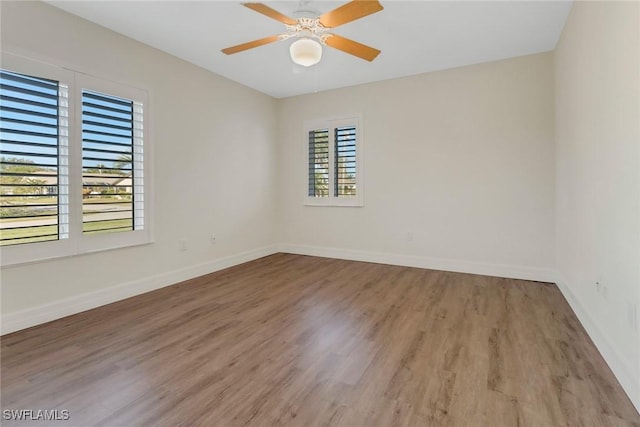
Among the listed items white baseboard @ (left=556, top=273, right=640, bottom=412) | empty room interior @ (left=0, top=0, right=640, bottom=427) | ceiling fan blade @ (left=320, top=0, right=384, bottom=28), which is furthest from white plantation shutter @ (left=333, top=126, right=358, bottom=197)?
white baseboard @ (left=556, top=273, right=640, bottom=412)

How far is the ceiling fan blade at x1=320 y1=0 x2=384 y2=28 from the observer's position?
1971 mm

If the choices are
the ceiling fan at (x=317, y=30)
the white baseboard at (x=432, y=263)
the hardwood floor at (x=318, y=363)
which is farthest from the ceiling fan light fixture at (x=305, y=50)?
the white baseboard at (x=432, y=263)

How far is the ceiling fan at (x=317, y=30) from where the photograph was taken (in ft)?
6.72

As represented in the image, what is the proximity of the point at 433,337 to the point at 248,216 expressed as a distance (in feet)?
10.9

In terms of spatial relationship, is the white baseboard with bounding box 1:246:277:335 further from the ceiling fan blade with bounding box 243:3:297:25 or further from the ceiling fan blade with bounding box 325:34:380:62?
the ceiling fan blade with bounding box 325:34:380:62

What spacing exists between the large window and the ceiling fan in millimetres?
1375

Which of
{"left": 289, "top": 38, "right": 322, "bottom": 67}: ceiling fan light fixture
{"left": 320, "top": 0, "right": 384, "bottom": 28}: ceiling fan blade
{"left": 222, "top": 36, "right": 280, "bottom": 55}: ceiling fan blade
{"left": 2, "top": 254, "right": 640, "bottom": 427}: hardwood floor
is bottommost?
{"left": 2, "top": 254, "right": 640, "bottom": 427}: hardwood floor

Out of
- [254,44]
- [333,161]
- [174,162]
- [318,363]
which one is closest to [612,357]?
[318,363]

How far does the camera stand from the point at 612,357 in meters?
1.85

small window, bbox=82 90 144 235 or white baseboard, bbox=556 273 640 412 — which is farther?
small window, bbox=82 90 144 235

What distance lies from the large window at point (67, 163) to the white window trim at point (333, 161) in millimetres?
2510

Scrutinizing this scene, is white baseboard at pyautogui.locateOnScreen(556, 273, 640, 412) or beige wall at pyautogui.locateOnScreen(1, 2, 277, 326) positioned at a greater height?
beige wall at pyautogui.locateOnScreen(1, 2, 277, 326)

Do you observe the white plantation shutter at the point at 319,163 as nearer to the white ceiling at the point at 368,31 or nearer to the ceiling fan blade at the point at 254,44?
the white ceiling at the point at 368,31

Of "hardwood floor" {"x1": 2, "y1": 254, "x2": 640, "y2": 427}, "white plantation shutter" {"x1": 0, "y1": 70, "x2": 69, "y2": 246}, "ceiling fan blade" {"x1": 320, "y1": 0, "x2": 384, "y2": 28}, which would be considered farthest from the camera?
"white plantation shutter" {"x1": 0, "y1": 70, "x2": 69, "y2": 246}
